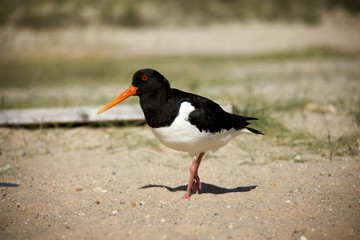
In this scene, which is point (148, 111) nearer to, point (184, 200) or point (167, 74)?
point (184, 200)

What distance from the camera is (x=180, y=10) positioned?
21.9m

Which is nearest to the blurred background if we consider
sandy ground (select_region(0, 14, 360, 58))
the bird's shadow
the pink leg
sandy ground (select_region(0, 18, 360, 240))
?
sandy ground (select_region(0, 14, 360, 58))

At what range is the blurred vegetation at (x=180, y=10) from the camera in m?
19.7

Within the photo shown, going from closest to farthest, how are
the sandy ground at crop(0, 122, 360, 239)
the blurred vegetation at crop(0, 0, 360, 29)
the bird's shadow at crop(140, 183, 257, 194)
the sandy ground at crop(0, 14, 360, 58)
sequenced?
the sandy ground at crop(0, 122, 360, 239)
the bird's shadow at crop(140, 183, 257, 194)
the sandy ground at crop(0, 14, 360, 58)
the blurred vegetation at crop(0, 0, 360, 29)

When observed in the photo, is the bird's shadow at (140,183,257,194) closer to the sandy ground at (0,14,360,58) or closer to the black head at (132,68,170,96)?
the black head at (132,68,170,96)

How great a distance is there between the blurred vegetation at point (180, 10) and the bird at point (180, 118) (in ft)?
51.6

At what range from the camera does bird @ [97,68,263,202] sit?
12.2 feet

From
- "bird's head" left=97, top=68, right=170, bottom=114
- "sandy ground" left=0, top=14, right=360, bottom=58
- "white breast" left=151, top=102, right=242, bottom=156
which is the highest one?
"bird's head" left=97, top=68, right=170, bottom=114

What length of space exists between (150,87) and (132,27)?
54.9ft

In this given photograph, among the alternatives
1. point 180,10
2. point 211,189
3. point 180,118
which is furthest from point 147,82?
point 180,10

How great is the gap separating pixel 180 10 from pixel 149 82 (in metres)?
18.9

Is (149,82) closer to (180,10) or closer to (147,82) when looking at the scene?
(147,82)

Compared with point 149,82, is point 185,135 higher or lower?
lower

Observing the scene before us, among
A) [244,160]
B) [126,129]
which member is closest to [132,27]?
[126,129]
